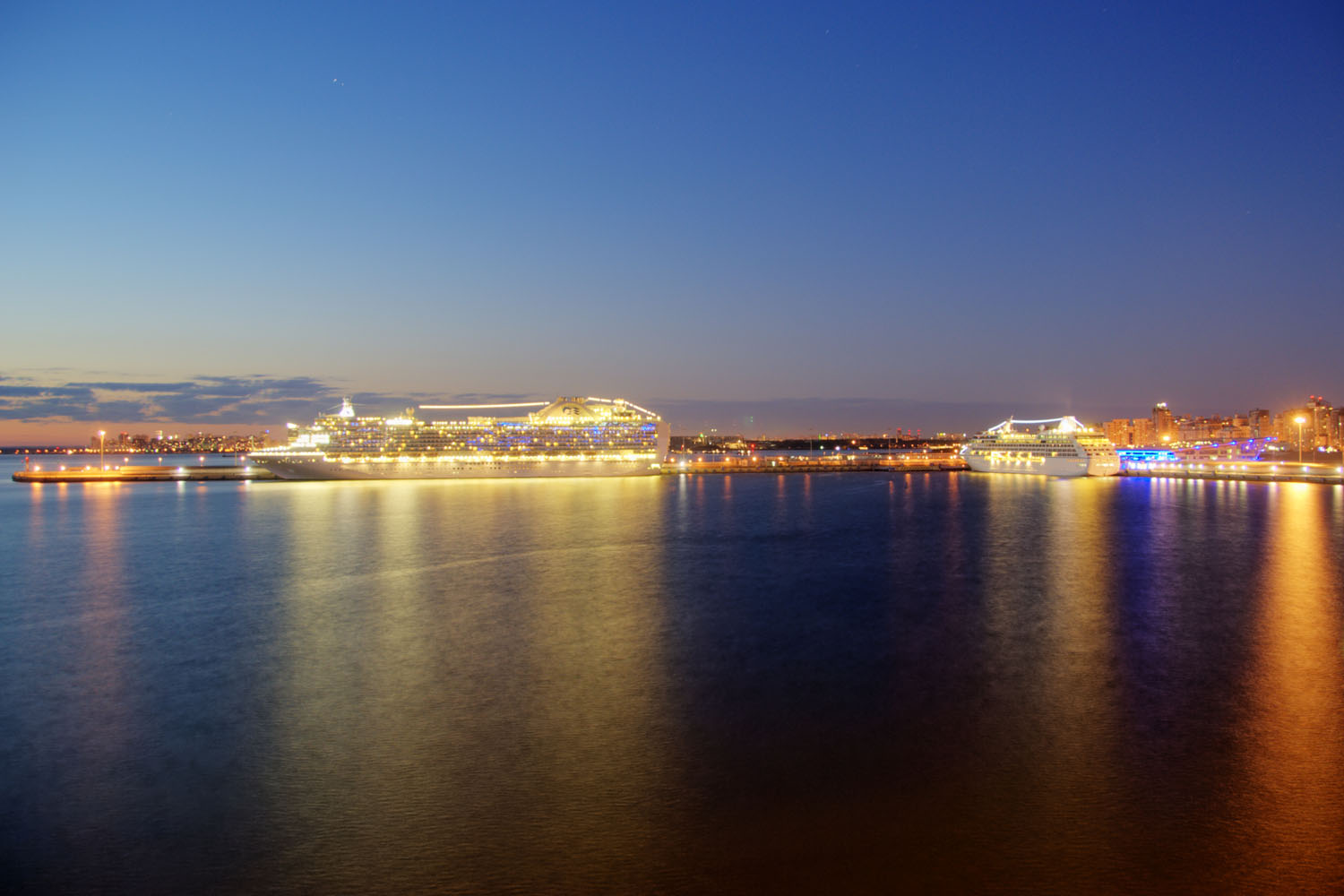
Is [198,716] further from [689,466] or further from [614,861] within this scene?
[689,466]

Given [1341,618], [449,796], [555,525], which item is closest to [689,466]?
[555,525]

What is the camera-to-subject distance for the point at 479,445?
55875mm

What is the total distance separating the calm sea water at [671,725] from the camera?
4.71 metres

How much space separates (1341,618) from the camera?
38.8 feet

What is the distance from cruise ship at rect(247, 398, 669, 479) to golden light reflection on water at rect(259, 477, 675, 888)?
35851mm

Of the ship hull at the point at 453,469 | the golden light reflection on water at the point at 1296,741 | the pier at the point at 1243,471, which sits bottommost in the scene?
the golden light reflection on water at the point at 1296,741

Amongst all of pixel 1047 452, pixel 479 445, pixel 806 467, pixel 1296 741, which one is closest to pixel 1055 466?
pixel 1047 452

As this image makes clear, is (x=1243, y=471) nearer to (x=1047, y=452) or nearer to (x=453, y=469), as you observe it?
(x=1047, y=452)

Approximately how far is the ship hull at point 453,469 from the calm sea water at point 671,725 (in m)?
34.6

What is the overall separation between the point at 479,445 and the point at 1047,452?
4683 cm

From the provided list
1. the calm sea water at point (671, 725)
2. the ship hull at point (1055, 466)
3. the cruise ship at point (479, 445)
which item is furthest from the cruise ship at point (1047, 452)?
the calm sea water at point (671, 725)

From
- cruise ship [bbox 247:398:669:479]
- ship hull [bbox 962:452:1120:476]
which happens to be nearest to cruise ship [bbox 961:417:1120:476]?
ship hull [bbox 962:452:1120:476]

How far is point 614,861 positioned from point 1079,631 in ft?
30.2

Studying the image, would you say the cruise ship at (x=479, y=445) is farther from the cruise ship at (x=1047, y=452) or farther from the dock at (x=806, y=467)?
the cruise ship at (x=1047, y=452)
